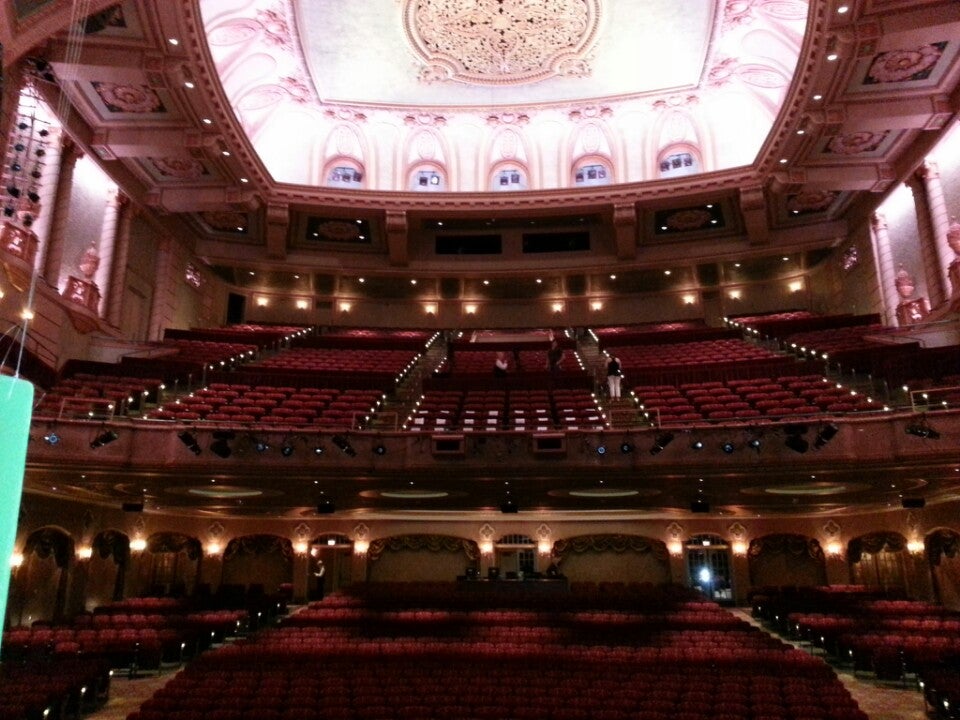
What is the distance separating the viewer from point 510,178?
21.4 metres

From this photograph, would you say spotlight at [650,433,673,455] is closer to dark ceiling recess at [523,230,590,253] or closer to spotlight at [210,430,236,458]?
spotlight at [210,430,236,458]

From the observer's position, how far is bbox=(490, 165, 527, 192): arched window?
2130 cm

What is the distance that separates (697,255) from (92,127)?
16124 millimetres

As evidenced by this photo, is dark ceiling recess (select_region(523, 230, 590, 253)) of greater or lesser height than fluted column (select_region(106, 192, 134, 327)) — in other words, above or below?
above

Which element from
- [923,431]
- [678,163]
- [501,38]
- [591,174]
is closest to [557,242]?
[591,174]

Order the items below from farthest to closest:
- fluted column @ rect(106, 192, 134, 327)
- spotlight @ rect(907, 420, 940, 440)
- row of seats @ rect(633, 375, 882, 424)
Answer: fluted column @ rect(106, 192, 134, 327) < row of seats @ rect(633, 375, 882, 424) < spotlight @ rect(907, 420, 940, 440)

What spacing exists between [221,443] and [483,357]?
10.1m

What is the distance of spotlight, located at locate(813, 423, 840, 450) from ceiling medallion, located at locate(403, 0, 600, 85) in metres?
12.1

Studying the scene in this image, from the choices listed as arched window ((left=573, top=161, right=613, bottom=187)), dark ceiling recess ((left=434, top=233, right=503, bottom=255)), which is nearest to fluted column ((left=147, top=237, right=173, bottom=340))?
dark ceiling recess ((left=434, top=233, right=503, bottom=255))

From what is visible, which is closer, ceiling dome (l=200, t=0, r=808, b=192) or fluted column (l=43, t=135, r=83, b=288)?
fluted column (l=43, t=135, r=83, b=288)

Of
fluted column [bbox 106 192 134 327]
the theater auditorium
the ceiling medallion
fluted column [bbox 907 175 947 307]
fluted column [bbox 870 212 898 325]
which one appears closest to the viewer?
the theater auditorium

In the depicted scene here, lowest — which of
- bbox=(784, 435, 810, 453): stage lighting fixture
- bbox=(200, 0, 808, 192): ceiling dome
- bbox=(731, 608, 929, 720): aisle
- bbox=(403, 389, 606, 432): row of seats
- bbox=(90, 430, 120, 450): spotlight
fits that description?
bbox=(731, 608, 929, 720): aisle

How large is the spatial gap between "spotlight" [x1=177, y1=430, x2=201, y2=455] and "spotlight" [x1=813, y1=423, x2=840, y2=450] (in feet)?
28.0

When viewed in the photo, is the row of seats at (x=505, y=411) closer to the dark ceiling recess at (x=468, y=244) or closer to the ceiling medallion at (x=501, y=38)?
the dark ceiling recess at (x=468, y=244)
